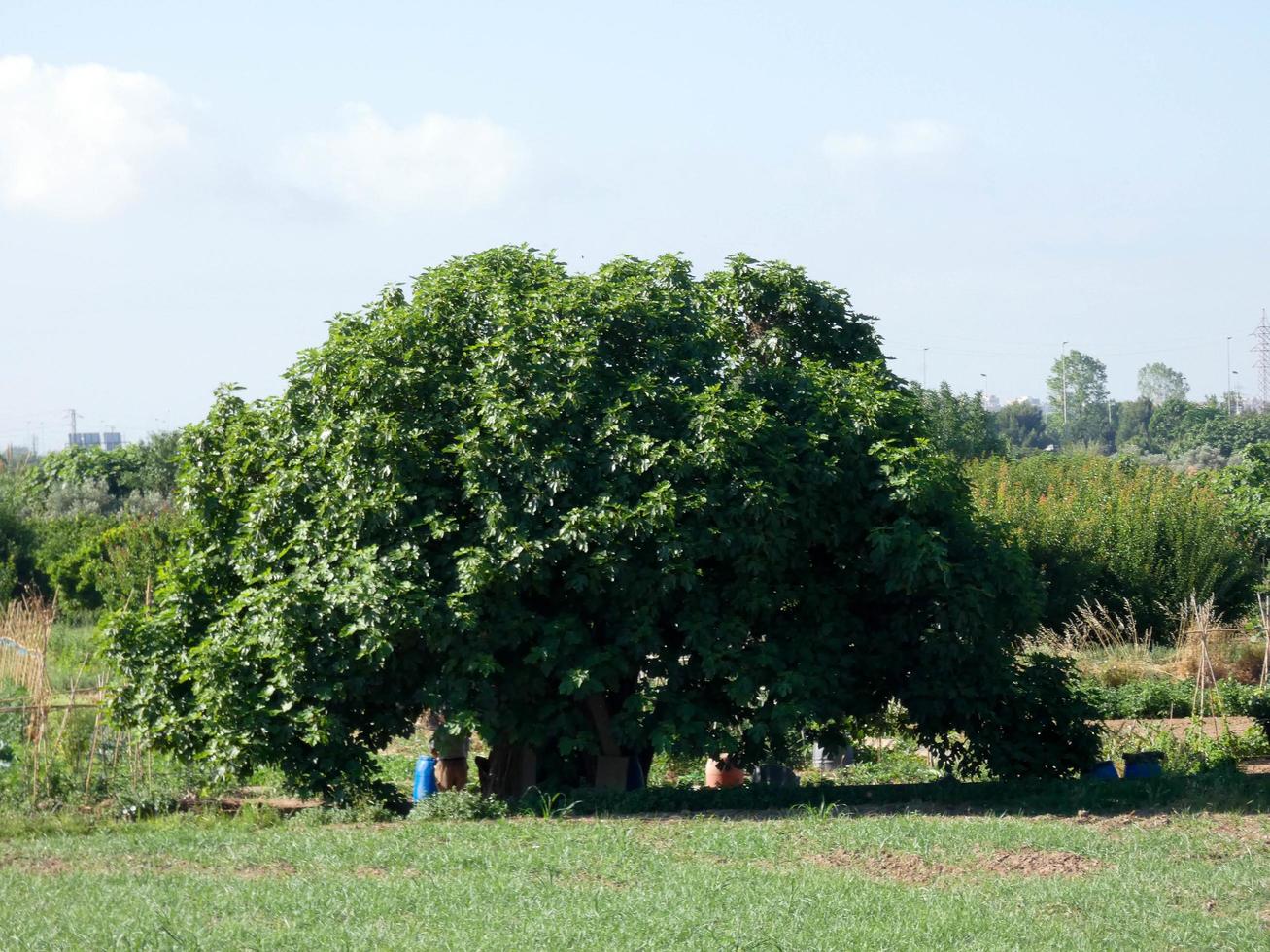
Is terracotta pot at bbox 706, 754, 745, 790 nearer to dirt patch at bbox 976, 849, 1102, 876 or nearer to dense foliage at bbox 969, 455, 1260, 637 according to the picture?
dirt patch at bbox 976, 849, 1102, 876

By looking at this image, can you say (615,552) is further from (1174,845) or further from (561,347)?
(1174,845)

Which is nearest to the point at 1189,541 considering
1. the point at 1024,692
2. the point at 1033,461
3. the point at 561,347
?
the point at 1033,461

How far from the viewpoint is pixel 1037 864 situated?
839 cm

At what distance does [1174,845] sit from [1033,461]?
2553cm

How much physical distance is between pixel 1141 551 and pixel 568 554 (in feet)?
60.5

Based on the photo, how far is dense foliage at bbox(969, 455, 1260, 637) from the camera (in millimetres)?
25719

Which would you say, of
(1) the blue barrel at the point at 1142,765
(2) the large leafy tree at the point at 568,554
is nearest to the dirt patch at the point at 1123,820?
(2) the large leafy tree at the point at 568,554

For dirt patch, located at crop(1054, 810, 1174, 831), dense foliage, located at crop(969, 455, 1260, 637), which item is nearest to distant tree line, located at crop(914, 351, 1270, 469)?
dense foliage, located at crop(969, 455, 1260, 637)

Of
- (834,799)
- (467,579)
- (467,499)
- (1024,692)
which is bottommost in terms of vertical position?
(834,799)

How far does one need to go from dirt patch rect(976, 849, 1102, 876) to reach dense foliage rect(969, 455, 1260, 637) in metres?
16.7

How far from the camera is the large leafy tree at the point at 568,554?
11016 mm

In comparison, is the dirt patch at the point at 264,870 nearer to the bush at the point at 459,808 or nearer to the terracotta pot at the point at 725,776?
the bush at the point at 459,808

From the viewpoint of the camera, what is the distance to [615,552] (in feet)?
36.0

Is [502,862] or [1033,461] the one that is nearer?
[502,862]
